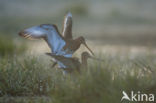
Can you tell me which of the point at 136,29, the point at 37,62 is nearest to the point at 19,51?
the point at 37,62

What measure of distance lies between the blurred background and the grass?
4.85m

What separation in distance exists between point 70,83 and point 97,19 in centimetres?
1267

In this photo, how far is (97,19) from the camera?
16828 millimetres

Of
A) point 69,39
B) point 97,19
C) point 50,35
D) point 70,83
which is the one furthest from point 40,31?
point 97,19

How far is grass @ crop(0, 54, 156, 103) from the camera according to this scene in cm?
407

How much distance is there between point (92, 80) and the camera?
4102 millimetres

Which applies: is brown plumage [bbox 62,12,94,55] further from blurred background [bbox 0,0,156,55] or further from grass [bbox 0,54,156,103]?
blurred background [bbox 0,0,156,55]

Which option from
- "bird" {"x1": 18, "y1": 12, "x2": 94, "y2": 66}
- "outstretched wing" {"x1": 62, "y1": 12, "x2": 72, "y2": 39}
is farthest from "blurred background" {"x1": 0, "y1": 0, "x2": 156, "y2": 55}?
"bird" {"x1": 18, "y1": 12, "x2": 94, "y2": 66}

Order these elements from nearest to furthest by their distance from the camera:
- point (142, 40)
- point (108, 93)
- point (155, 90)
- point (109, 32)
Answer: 1. point (108, 93)
2. point (155, 90)
3. point (142, 40)
4. point (109, 32)

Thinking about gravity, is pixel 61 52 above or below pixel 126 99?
above

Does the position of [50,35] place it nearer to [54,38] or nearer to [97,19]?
[54,38]

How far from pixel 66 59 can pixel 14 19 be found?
12.0m

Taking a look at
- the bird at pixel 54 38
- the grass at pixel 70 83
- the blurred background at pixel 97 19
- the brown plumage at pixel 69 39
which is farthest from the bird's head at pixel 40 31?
the blurred background at pixel 97 19

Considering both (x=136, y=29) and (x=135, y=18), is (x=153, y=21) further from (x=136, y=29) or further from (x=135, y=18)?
(x=136, y=29)
